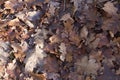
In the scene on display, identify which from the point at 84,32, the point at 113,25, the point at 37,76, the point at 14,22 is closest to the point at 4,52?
the point at 14,22

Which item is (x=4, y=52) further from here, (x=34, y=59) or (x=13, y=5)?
(x=13, y=5)

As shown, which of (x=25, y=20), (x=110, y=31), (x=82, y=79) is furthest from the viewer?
(x=25, y=20)

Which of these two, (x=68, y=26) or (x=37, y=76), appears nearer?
(x=37, y=76)

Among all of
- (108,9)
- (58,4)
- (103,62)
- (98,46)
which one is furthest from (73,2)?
(103,62)

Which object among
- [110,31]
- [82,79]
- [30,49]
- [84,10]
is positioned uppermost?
A: [84,10]

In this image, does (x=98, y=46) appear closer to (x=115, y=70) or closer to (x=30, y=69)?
(x=115, y=70)

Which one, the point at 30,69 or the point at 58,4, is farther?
the point at 58,4

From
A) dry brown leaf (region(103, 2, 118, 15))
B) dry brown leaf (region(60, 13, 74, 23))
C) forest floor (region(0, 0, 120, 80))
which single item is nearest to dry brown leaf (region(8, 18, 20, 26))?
forest floor (region(0, 0, 120, 80))

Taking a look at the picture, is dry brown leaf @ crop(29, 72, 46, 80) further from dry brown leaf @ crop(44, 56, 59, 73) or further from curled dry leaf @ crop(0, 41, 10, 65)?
curled dry leaf @ crop(0, 41, 10, 65)

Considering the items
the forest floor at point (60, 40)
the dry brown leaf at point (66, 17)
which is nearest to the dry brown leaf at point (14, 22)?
the forest floor at point (60, 40)
